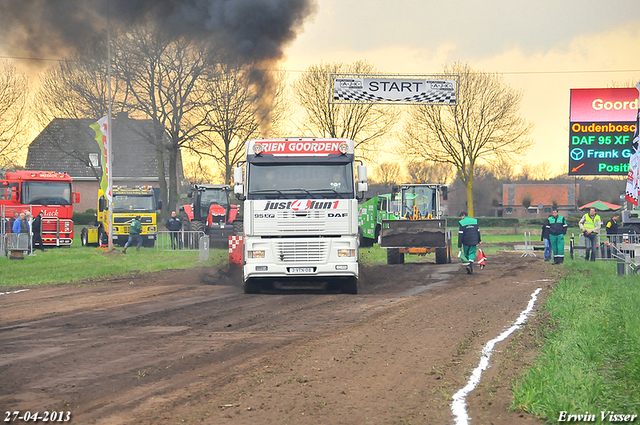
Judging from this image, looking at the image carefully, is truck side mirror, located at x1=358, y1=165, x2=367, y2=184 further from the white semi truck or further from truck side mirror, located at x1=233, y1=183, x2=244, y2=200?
truck side mirror, located at x1=233, y1=183, x2=244, y2=200

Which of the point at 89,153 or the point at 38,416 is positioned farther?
the point at 89,153

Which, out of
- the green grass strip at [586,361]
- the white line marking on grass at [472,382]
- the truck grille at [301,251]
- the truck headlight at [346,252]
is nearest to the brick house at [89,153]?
the truck grille at [301,251]

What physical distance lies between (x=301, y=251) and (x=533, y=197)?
87356 millimetres

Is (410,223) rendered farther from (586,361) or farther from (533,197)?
(533,197)

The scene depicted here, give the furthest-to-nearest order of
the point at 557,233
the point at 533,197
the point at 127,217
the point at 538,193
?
the point at 538,193 → the point at 533,197 → the point at 127,217 → the point at 557,233

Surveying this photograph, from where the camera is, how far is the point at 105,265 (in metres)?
22.1

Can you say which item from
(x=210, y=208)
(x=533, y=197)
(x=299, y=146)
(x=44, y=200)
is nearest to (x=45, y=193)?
(x=44, y=200)

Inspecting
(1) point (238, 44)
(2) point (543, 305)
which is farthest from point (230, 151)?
(2) point (543, 305)

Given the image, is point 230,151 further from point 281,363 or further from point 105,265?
point 281,363

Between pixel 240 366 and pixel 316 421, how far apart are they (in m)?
2.15

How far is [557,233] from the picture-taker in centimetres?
2325

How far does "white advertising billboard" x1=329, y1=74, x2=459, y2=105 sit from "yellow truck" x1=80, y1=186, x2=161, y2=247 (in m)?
12.7

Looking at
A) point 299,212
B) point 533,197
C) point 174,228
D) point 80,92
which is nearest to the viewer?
point 299,212

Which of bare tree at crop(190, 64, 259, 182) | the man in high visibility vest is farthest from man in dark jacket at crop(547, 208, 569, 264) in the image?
bare tree at crop(190, 64, 259, 182)
